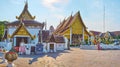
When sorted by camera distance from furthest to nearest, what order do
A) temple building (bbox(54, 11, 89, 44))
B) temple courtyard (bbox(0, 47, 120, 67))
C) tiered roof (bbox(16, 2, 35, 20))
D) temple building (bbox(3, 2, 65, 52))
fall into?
temple building (bbox(54, 11, 89, 44)), tiered roof (bbox(16, 2, 35, 20)), temple building (bbox(3, 2, 65, 52)), temple courtyard (bbox(0, 47, 120, 67))

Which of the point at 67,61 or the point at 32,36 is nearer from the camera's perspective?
the point at 67,61

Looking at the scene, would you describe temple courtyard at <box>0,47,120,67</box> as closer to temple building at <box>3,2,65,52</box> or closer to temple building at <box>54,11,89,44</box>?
temple building at <box>3,2,65,52</box>

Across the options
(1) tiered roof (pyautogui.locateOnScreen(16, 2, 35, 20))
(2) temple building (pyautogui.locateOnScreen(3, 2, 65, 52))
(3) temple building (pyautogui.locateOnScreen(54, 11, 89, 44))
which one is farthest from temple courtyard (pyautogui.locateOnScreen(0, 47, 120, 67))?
(3) temple building (pyautogui.locateOnScreen(54, 11, 89, 44))

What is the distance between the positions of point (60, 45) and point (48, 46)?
4.26 metres

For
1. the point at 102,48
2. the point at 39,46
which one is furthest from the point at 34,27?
the point at 102,48

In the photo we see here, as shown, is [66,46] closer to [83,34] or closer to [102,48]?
[102,48]

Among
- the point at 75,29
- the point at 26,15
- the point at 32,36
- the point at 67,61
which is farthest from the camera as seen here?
the point at 75,29

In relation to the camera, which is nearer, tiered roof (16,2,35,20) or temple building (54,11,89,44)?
tiered roof (16,2,35,20)

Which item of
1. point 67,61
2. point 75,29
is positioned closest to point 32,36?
point 67,61

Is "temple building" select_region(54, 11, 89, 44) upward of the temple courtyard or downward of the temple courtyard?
upward

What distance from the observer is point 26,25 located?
2616 cm

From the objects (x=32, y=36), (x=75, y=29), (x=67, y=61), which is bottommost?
(x=67, y=61)

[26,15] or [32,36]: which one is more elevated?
[26,15]

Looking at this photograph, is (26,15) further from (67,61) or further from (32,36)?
(67,61)
